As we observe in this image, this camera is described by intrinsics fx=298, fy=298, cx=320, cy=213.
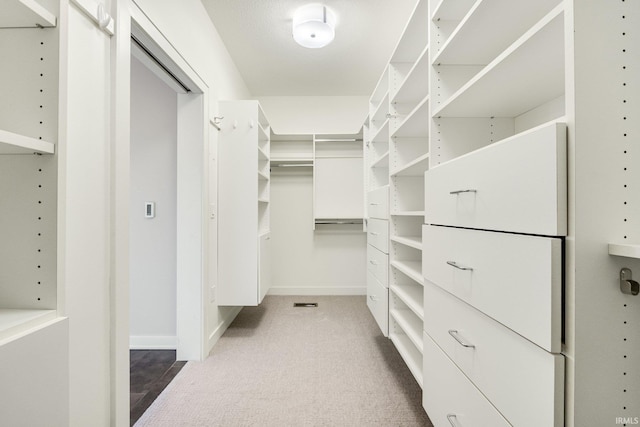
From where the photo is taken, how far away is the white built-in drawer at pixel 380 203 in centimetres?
203

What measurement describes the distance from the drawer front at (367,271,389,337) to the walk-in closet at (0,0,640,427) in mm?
20

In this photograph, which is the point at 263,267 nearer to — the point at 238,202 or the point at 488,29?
the point at 238,202

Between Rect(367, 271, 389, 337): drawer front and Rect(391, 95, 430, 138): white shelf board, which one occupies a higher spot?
Rect(391, 95, 430, 138): white shelf board

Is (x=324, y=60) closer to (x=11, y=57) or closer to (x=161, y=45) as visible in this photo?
(x=161, y=45)

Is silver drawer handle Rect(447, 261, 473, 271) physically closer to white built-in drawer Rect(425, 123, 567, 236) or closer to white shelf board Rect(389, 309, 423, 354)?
white built-in drawer Rect(425, 123, 567, 236)

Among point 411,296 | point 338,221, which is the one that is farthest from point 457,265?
point 338,221

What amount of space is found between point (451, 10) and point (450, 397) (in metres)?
1.58

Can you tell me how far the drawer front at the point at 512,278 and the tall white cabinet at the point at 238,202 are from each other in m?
1.74

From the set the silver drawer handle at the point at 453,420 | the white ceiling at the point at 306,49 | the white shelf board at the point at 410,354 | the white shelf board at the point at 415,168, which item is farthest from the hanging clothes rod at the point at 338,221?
the silver drawer handle at the point at 453,420

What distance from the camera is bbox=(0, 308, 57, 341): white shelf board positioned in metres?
0.63

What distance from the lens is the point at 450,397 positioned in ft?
3.44

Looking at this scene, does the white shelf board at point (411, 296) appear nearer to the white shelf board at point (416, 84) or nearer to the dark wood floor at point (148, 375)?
the white shelf board at point (416, 84)

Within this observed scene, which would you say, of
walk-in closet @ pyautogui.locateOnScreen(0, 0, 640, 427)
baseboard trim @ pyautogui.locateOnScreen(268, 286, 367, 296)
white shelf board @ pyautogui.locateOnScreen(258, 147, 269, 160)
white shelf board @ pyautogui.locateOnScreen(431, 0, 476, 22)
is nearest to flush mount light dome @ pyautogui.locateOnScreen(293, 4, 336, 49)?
walk-in closet @ pyautogui.locateOnScreen(0, 0, 640, 427)

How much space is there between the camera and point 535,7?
995mm
